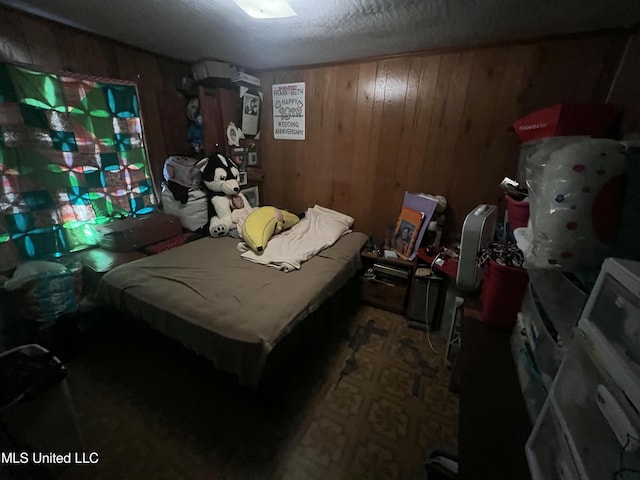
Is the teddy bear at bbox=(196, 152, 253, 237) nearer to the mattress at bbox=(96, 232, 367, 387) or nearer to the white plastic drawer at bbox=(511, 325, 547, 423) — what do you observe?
the mattress at bbox=(96, 232, 367, 387)

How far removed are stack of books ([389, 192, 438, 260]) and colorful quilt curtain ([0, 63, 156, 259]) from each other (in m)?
2.25

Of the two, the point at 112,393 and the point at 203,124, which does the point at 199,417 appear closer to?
the point at 112,393

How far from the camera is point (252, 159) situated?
2758 millimetres

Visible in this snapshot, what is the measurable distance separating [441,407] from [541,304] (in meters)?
0.93

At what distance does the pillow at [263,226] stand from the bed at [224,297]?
0.16m

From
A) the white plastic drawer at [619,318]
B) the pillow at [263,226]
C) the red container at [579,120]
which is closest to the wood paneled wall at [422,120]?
the pillow at [263,226]

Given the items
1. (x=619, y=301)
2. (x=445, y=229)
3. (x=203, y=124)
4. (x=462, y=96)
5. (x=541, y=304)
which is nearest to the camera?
(x=619, y=301)

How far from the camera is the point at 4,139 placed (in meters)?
1.50

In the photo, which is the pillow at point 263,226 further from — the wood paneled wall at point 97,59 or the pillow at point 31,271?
the pillow at point 31,271

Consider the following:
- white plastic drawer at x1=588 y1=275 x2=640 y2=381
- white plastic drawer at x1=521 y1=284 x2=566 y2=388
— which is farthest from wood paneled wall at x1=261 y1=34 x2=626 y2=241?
white plastic drawer at x1=588 y1=275 x2=640 y2=381

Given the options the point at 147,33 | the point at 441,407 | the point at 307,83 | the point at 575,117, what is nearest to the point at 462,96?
the point at 575,117

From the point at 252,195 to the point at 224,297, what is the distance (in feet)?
5.37

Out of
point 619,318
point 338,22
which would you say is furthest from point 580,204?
point 338,22

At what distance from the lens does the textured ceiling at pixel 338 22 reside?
4.25 feet
